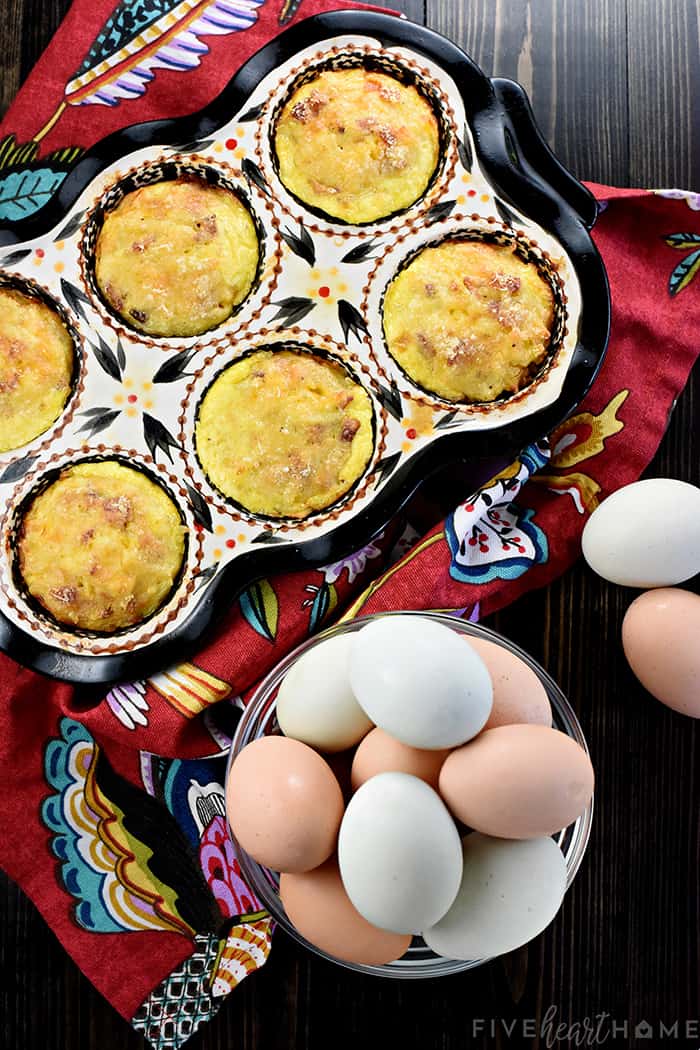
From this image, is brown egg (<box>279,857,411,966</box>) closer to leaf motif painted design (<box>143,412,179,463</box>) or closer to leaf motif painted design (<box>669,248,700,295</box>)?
leaf motif painted design (<box>143,412,179,463</box>)

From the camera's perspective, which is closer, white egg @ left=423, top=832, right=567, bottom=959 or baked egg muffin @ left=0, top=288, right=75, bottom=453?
white egg @ left=423, top=832, right=567, bottom=959

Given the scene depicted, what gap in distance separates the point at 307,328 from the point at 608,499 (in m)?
0.51

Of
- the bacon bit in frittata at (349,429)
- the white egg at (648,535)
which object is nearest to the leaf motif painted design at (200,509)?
the bacon bit in frittata at (349,429)

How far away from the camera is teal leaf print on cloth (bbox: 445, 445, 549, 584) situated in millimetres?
1340

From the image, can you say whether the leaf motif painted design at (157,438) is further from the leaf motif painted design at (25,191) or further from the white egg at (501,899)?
the white egg at (501,899)

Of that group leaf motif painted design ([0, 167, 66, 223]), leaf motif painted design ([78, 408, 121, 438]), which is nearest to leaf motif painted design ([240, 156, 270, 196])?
leaf motif painted design ([0, 167, 66, 223])

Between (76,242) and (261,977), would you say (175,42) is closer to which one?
(76,242)

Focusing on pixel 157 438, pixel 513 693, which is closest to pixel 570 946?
pixel 513 693

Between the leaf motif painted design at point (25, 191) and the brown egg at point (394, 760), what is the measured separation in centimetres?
95

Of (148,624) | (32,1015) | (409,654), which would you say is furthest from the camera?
(32,1015)

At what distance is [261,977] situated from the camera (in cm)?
141

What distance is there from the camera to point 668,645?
1.29m

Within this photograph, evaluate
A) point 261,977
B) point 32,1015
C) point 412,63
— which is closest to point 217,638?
point 261,977

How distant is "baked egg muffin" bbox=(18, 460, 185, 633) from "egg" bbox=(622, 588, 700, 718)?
677mm
